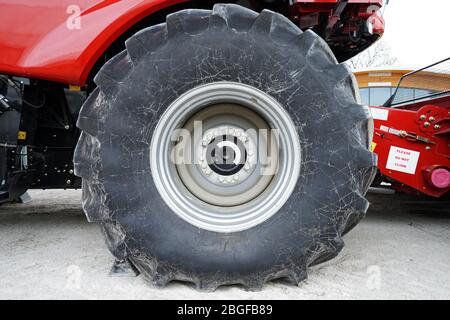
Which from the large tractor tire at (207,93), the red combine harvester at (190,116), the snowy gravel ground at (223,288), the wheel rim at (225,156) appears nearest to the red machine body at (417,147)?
the snowy gravel ground at (223,288)

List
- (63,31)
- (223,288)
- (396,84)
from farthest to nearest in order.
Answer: (396,84) < (63,31) < (223,288)

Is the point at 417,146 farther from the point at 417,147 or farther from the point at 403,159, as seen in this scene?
the point at 403,159

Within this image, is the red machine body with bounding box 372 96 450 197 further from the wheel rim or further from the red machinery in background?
the wheel rim

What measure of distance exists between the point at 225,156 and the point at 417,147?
1.71 metres

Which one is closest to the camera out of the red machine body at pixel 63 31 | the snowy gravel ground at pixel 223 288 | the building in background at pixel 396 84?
the snowy gravel ground at pixel 223 288

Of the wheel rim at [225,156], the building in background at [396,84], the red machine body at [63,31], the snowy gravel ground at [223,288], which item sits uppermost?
the building in background at [396,84]

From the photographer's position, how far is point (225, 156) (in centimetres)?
166

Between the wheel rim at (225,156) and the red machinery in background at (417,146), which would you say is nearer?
the wheel rim at (225,156)

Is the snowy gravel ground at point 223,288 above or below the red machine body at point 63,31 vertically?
below

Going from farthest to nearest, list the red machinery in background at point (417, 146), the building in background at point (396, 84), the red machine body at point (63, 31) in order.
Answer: the building in background at point (396, 84) < the red machinery in background at point (417, 146) < the red machine body at point (63, 31)

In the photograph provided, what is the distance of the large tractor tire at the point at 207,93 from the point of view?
146cm

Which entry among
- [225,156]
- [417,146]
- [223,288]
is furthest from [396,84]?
[223,288]

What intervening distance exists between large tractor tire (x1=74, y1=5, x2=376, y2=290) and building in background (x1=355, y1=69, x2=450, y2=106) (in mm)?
2437

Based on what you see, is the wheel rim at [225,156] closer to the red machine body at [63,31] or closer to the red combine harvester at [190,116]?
the red combine harvester at [190,116]
